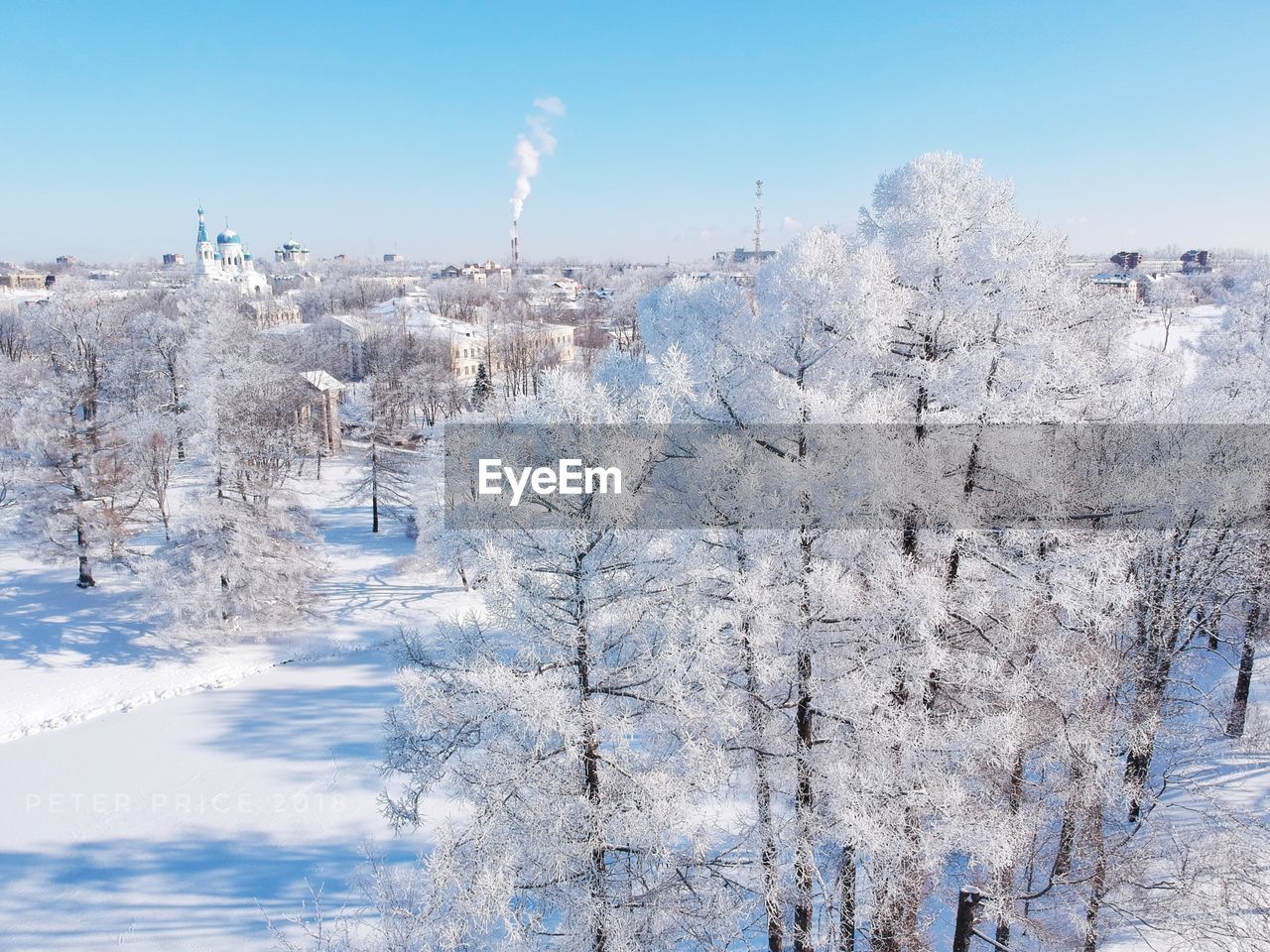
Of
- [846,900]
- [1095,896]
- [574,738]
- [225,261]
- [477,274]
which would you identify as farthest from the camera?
[477,274]

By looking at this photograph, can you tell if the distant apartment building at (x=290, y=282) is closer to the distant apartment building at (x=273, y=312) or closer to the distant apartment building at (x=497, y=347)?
the distant apartment building at (x=273, y=312)

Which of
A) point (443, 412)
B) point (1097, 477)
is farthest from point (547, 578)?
point (443, 412)

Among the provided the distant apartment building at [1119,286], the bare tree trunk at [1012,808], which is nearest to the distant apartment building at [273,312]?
the distant apartment building at [1119,286]

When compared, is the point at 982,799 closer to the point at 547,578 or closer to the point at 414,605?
the point at 547,578

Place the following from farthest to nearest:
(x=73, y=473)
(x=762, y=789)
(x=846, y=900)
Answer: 1. (x=73, y=473)
2. (x=846, y=900)
3. (x=762, y=789)

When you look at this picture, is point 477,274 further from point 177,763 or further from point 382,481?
point 177,763

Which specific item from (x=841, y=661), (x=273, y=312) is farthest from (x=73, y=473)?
(x=273, y=312)
